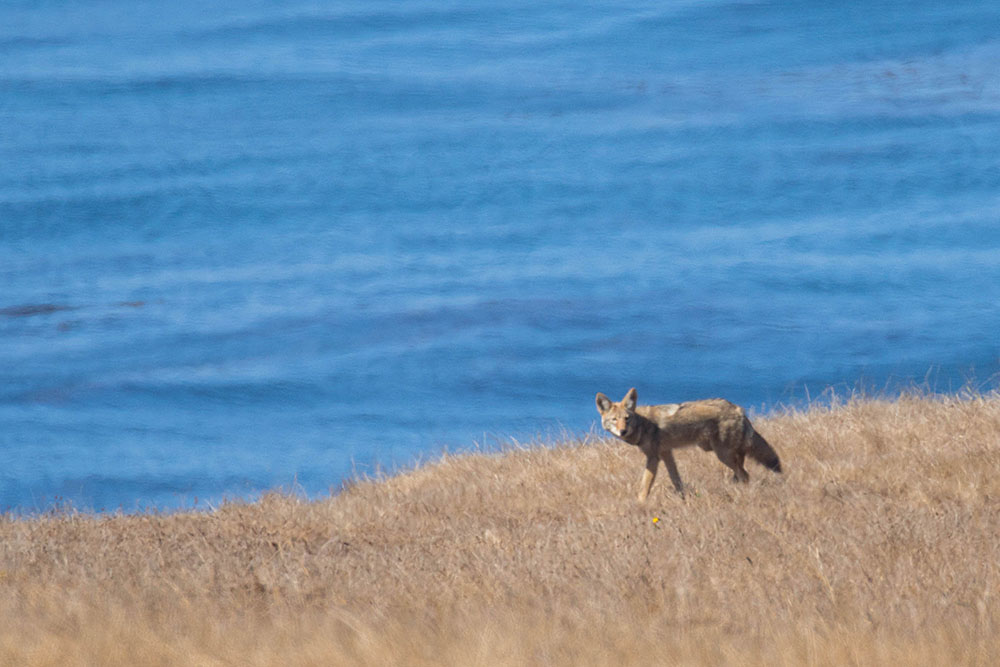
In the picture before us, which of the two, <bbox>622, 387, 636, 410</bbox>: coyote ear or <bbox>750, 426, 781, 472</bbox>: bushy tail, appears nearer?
<bbox>622, 387, 636, 410</bbox>: coyote ear

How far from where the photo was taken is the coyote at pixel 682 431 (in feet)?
27.5

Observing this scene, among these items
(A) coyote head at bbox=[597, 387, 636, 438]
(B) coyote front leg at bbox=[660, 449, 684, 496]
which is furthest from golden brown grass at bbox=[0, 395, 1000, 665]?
(A) coyote head at bbox=[597, 387, 636, 438]

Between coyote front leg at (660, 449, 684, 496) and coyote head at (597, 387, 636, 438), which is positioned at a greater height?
coyote head at (597, 387, 636, 438)

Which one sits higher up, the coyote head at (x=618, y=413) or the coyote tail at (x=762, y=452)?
the coyote head at (x=618, y=413)

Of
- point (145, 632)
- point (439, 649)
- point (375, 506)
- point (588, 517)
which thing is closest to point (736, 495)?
point (588, 517)

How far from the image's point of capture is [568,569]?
660cm

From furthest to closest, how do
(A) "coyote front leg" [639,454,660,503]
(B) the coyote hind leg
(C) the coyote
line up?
1. (B) the coyote hind leg
2. (A) "coyote front leg" [639,454,660,503]
3. (C) the coyote

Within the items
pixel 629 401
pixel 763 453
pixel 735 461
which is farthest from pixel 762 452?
pixel 629 401

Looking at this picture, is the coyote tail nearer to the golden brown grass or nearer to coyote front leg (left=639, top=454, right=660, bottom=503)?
the golden brown grass

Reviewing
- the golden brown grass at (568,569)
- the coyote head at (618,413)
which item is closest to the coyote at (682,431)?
the coyote head at (618,413)

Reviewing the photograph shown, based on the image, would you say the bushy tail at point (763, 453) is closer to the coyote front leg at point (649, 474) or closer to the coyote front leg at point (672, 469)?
the coyote front leg at point (672, 469)

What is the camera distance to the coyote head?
27.2 ft

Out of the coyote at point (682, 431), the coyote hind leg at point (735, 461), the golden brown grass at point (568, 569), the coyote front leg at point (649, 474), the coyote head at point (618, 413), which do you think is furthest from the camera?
the coyote hind leg at point (735, 461)

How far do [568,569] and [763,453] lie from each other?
2.74 meters
